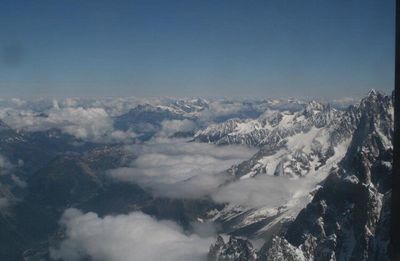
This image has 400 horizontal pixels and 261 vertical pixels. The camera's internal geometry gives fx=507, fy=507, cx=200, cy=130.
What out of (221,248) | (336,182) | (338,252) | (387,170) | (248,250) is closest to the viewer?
(387,170)

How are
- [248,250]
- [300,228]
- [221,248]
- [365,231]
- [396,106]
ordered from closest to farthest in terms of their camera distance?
[396,106]
[365,231]
[300,228]
[248,250]
[221,248]

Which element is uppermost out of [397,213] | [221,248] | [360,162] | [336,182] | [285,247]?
[397,213]

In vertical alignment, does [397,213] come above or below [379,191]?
above

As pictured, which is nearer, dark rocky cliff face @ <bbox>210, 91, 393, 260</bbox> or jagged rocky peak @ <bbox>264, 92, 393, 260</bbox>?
jagged rocky peak @ <bbox>264, 92, 393, 260</bbox>

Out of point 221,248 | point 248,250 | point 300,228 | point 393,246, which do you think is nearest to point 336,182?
point 300,228

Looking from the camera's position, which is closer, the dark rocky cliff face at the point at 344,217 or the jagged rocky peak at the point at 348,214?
the jagged rocky peak at the point at 348,214

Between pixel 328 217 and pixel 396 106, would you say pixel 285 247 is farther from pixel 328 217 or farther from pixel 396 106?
pixel 396 106

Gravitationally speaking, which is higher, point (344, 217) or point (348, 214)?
point (348, 214)

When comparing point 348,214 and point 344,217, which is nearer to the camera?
point 348,214

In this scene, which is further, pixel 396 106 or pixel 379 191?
pixel 379 191

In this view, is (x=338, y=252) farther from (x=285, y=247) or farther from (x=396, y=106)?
(x=396, y=106)
